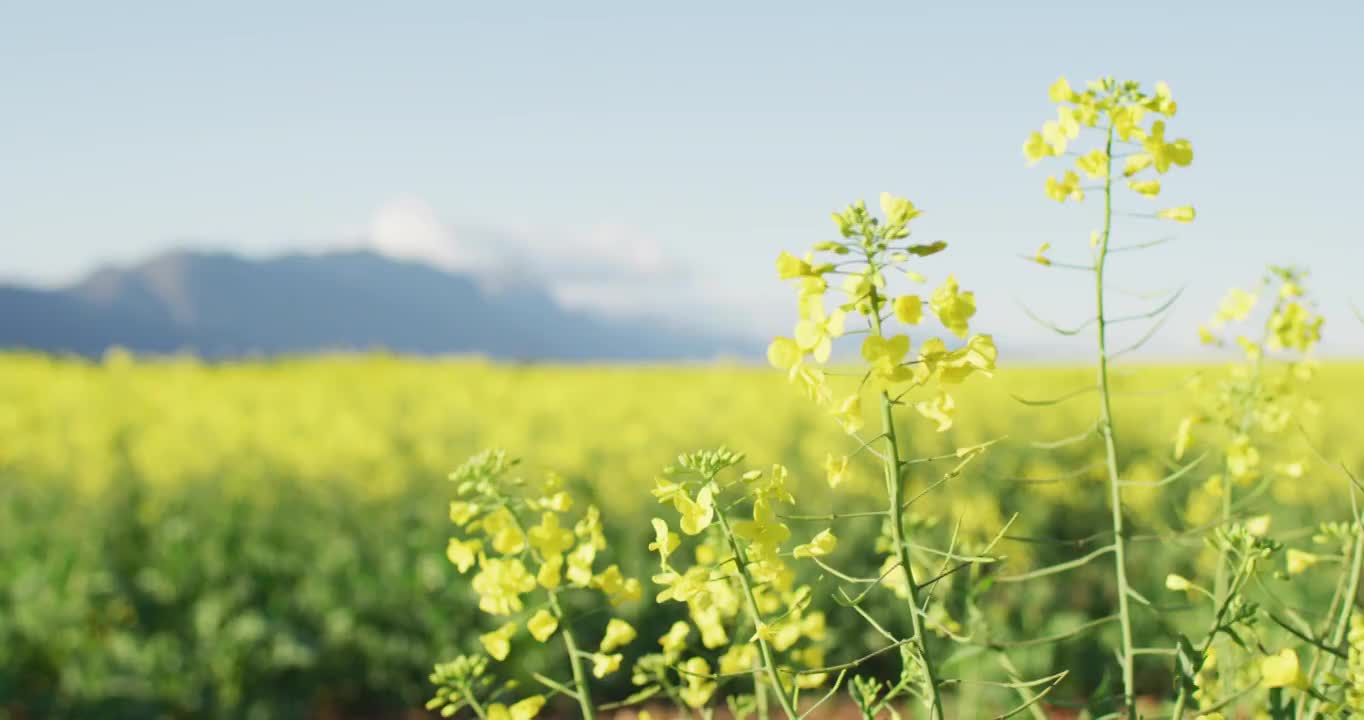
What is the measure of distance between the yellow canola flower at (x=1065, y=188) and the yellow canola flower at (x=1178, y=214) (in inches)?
4.8

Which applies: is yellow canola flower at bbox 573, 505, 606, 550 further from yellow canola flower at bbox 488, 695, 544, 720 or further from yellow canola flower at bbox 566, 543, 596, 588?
yellow canola flower at bbox 488, 695, 544, 720

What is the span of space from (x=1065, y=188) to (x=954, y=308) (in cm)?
50

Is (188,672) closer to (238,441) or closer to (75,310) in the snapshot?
(238,441)

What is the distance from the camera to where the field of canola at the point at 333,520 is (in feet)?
14.8

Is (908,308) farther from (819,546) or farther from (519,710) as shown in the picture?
(519,710)

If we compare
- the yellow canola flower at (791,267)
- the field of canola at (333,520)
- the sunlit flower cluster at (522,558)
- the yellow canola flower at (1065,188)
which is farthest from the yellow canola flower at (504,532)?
the field of canola at (333,520)

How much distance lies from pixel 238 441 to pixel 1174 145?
226 inches

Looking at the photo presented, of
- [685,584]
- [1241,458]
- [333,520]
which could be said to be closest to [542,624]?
[685,584]

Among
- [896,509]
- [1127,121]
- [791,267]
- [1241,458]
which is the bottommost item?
[1241,458]

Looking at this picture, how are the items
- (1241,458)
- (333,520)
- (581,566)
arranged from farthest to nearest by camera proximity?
(333,520)
(1241,458)
(581,566)

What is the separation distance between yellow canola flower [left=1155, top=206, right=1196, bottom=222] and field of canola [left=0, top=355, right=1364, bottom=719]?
1.81 meters

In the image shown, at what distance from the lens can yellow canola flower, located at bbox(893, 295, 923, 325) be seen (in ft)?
3.50

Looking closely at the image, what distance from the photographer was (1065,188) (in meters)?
1.48

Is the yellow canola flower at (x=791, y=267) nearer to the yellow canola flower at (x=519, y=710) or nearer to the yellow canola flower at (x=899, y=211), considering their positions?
the yellow canola flower at (x=899, y=211)
